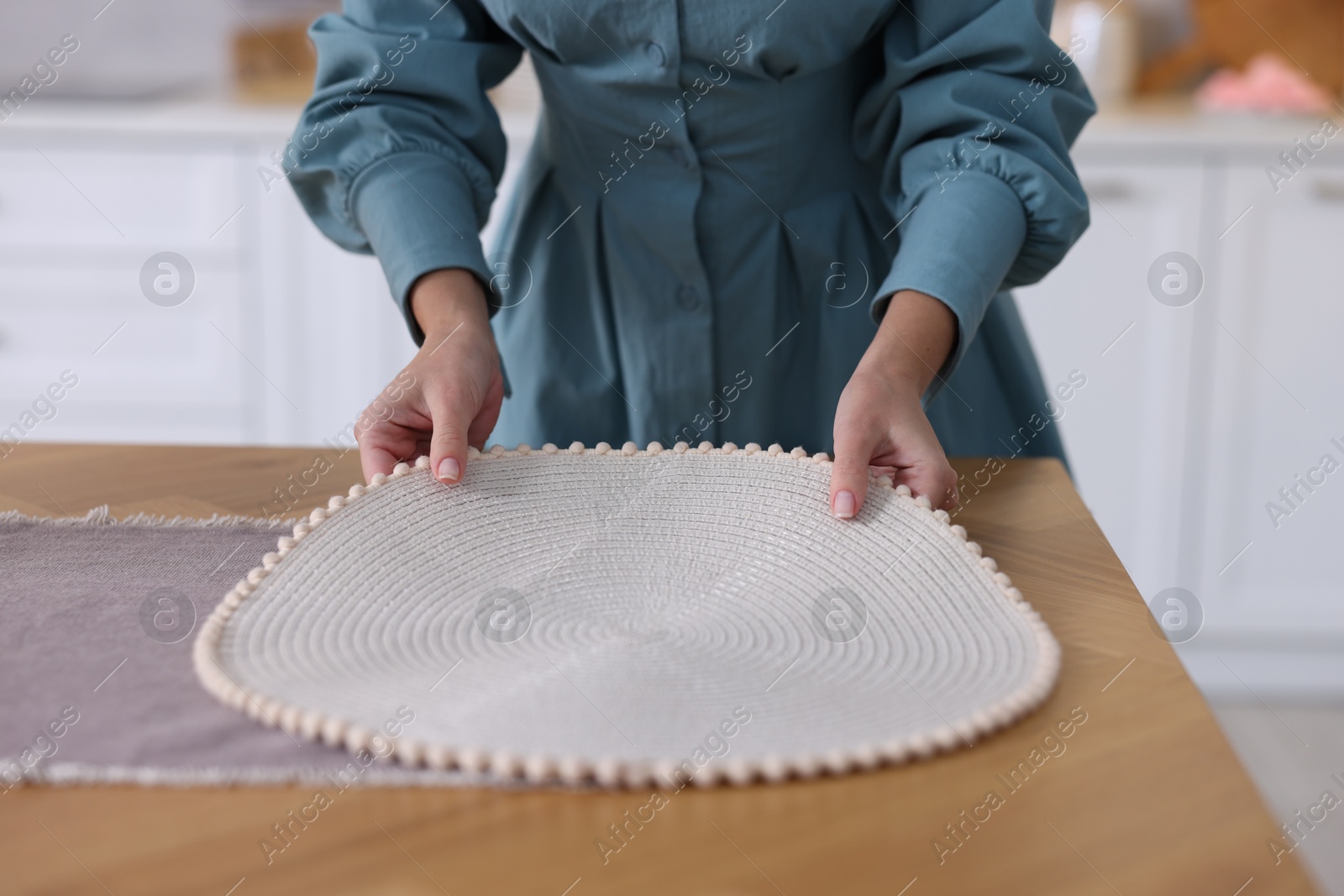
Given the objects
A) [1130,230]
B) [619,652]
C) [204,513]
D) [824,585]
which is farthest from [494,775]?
[1130,230]

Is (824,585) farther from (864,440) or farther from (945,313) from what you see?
(945,313)

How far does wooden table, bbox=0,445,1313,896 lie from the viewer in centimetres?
33

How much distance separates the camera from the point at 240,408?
1.78 metres

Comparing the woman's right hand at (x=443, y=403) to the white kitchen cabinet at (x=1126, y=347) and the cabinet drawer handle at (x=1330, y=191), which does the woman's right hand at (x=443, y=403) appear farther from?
the cabinet drawer handle at (x=1330, y=191)

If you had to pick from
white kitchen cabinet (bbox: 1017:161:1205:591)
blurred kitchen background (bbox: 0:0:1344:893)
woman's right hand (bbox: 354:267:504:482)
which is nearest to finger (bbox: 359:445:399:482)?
woman's right hand (bbox: 354:267:504:482)

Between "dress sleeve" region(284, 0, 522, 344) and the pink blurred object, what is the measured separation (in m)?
1.34

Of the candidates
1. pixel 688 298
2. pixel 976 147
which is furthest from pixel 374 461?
pixel 976 147

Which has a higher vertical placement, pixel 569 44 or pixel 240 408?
pixel 240 408

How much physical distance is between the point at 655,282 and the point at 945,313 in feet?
0.83

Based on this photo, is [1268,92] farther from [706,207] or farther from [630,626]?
[630,626]

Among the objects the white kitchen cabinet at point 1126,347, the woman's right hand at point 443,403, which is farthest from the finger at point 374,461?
the white kitchen cabinet at point 1126,347

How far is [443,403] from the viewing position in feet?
1.96

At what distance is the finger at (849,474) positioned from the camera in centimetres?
53

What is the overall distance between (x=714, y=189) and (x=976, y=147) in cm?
19
